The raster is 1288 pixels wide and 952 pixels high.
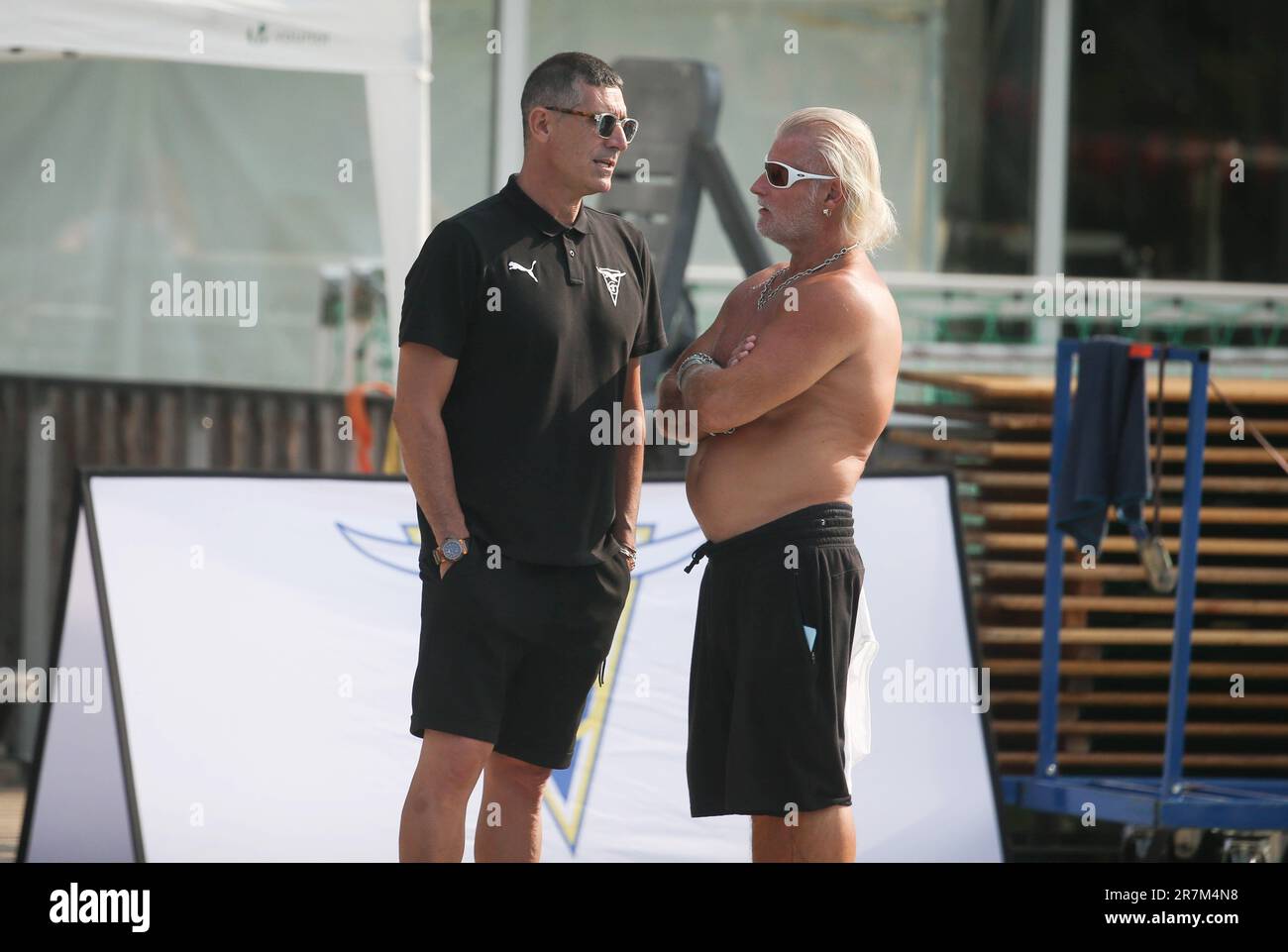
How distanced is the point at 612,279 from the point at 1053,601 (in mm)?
2503

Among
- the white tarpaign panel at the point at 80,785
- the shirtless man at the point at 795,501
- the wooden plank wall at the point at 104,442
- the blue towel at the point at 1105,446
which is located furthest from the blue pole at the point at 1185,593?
the wooden plank wall at the point at 104,442

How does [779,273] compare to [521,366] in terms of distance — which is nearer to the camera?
[521,366]

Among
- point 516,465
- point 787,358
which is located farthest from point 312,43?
point 787,358

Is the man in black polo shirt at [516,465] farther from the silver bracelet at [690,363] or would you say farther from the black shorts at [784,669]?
the black shorts at [784,669]

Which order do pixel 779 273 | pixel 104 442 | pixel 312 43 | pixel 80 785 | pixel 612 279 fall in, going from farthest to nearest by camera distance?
pixel 104 442 < pixel 312 43 < pixel 80 785 < pixel 779 273 < pixel 612 279

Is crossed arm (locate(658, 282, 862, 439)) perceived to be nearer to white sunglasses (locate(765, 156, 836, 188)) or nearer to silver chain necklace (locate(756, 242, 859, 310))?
silver chain necklace (locate(756, 242, 859, 310))

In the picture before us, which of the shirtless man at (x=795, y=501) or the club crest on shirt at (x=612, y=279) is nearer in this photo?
the shirtless man at (x=795, y=501)

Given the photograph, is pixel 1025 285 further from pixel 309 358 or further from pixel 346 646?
pixel 346 646

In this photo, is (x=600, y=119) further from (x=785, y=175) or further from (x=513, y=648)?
(x=513, y=648)

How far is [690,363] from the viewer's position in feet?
12.7

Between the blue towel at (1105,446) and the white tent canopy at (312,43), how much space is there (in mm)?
2249

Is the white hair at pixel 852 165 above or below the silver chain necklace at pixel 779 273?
above

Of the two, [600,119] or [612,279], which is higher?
[600,119]

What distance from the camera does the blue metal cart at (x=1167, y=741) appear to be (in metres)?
5.35
